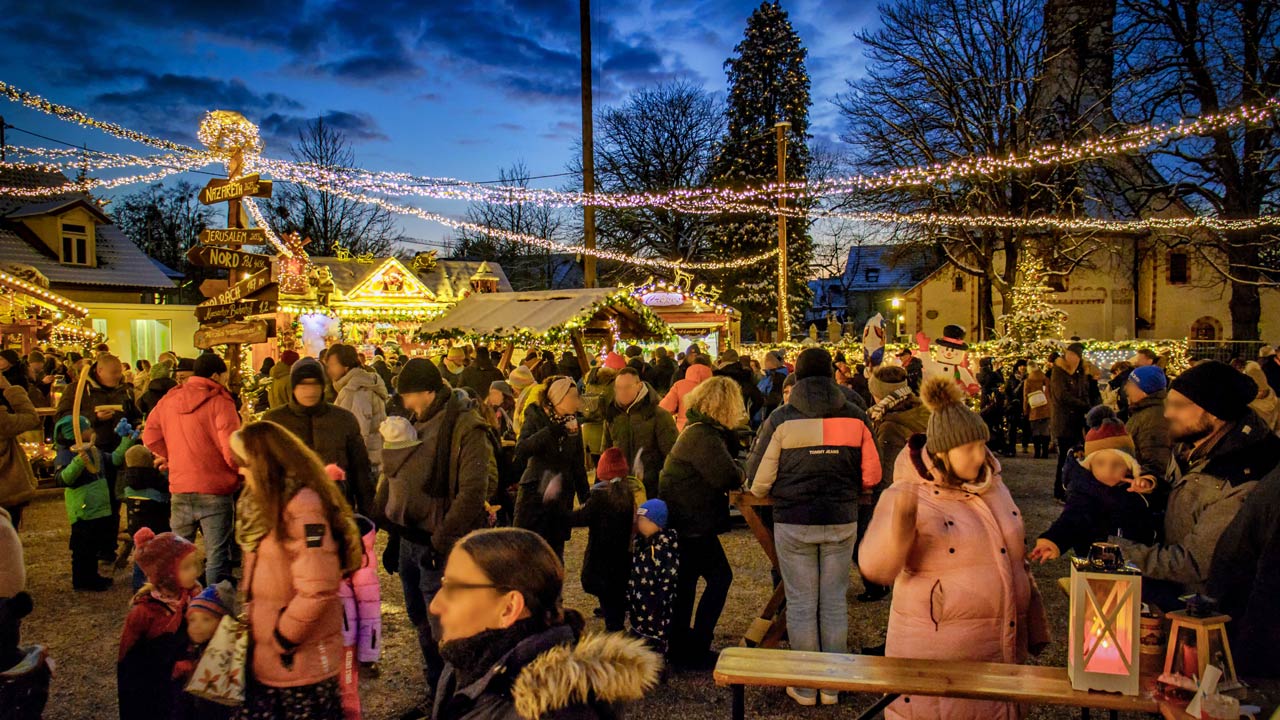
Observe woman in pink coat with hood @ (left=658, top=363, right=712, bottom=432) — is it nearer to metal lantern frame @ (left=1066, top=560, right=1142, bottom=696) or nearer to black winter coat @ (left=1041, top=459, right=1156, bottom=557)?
black winter coat @ (left=1041, top=459, right=1156, bottom=557)

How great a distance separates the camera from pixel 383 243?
157ft

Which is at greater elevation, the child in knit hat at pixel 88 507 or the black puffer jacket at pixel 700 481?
the black puffer jacket at pixel 700 481

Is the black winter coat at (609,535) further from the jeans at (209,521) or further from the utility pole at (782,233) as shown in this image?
the utility pole at (782,233)

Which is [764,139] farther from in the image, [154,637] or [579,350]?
[154,637]

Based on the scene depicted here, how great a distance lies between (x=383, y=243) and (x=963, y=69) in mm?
32378

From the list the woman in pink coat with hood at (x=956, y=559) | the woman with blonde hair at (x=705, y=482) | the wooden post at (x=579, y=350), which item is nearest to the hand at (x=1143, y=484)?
the woman in pink coat with hood at (x=956, y=559)

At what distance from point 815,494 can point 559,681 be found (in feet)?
9.46

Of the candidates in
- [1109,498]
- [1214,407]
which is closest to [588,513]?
[1109,498]

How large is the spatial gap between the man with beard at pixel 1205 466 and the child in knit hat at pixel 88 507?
7.26 metres

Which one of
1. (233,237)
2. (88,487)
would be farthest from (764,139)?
(88,487)

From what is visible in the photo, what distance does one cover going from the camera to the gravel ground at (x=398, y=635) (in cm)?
470

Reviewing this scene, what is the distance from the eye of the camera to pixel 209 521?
5.36 m

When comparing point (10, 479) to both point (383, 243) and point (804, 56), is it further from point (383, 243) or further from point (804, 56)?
point (383, 243)

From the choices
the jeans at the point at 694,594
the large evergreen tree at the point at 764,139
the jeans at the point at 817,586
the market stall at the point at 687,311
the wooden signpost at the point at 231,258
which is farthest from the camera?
the large evergreen tree at the point at 764,139
